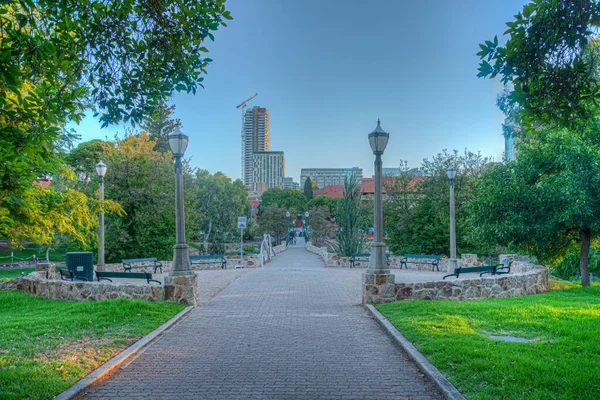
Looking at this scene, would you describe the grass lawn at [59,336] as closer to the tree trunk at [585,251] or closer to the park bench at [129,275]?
the park bench at [129,275]

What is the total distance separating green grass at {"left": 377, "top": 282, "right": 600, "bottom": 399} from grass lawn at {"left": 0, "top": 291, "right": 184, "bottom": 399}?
4483 mm

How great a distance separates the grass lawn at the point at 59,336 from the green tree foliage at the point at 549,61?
6.48m

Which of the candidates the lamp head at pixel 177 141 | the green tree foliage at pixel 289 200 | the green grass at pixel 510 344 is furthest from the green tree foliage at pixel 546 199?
the green tree foliage at pixel 289 200

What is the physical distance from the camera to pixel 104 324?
8.00 meters

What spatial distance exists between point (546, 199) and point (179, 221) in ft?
34.7

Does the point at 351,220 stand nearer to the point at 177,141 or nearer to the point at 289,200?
the point at 177,141

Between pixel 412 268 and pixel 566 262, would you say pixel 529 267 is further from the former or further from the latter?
pixel 412 268

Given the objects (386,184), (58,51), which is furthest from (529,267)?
(386,184)

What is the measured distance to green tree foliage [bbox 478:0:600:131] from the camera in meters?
5.55

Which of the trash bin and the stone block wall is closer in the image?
the stone block wall

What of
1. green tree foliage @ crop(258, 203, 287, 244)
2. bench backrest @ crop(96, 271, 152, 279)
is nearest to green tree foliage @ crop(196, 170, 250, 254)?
green tree foliage @ crop(258, 203, 287, 244)

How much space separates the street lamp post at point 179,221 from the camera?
34.3ft

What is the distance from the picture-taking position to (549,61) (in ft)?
19.4

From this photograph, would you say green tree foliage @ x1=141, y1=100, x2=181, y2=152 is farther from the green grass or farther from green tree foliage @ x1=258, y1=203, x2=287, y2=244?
the green grass
